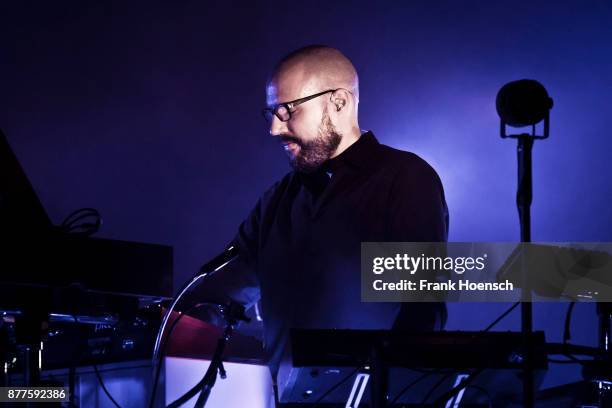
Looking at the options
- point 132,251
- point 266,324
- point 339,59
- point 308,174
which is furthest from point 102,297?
point 339,59

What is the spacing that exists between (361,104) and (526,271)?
7.88ft

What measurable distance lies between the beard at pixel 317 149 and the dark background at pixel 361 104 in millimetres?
1268

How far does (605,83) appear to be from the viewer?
4.11 meters

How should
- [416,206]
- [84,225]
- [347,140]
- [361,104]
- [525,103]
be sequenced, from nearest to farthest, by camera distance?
[525,103] < [84,225] < [416,206] < [347,140] < [361,104]

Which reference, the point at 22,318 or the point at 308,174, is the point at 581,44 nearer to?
the point at 308,174

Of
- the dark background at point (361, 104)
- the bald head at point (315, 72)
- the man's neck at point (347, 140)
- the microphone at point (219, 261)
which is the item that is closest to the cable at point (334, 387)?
the microphone at point (219, 261)

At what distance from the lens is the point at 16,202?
6.59ft

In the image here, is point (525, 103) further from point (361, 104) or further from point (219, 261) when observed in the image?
point (361, 104)

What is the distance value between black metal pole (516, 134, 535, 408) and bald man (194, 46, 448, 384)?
1.62 ft

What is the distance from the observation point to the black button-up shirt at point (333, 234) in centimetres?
254

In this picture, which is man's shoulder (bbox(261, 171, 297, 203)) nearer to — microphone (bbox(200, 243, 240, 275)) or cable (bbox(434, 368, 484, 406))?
microphone (bbox(200, 243, 240, 275))

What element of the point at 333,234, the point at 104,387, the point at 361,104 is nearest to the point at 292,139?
the point at 333,234

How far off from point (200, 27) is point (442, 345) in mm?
2711

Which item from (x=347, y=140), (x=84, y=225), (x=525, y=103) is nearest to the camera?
(x=525, y=103)
